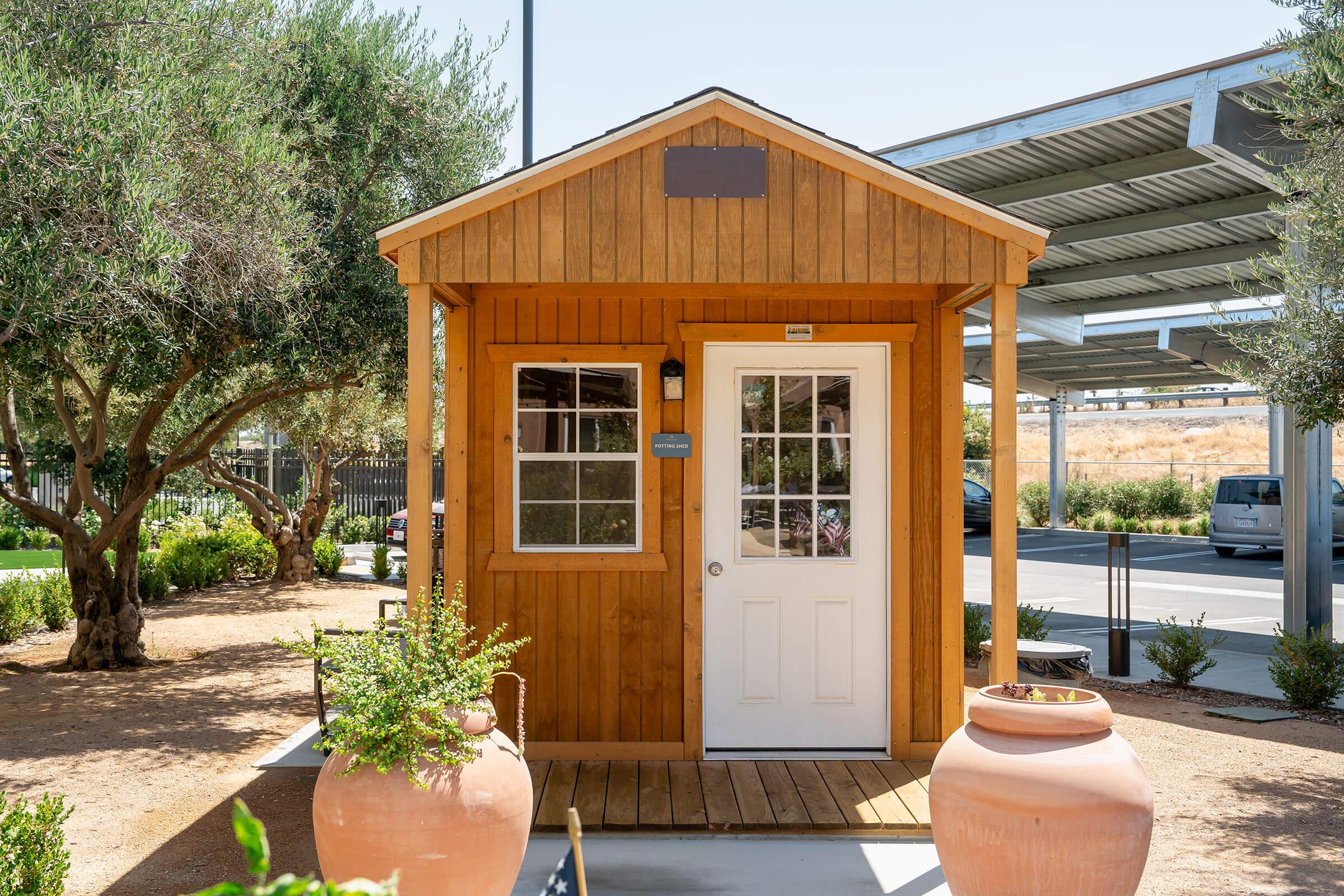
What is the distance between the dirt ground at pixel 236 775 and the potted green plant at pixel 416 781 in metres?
0.99

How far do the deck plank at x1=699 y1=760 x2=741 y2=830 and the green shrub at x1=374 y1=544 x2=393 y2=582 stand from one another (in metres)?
11.1

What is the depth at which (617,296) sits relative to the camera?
5.67 m

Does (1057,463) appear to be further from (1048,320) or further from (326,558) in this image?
(326,558)

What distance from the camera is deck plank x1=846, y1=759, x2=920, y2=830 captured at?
4656 millimetres

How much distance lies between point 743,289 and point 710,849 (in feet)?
8.91

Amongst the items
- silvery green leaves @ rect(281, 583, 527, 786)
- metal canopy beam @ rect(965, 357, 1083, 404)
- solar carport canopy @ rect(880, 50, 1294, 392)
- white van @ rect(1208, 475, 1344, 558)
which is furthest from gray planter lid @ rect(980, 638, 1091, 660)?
white van @ rect(1208, 475, 1344, 558)

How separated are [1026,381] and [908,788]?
1892 centimetres

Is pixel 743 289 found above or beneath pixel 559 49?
beneath

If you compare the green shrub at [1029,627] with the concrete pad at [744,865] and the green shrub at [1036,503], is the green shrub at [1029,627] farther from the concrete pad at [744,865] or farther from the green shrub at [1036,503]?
A: the green shrub at [1036,503]

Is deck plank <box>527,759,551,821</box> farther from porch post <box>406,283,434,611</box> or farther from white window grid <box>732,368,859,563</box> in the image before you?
white window grid <box>732,368,859,563</box>

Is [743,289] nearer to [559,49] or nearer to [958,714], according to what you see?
[958,714]

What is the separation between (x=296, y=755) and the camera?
20.5 feet

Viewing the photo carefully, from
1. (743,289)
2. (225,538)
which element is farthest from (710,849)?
(225,538)

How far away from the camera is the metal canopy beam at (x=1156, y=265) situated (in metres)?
11.0
